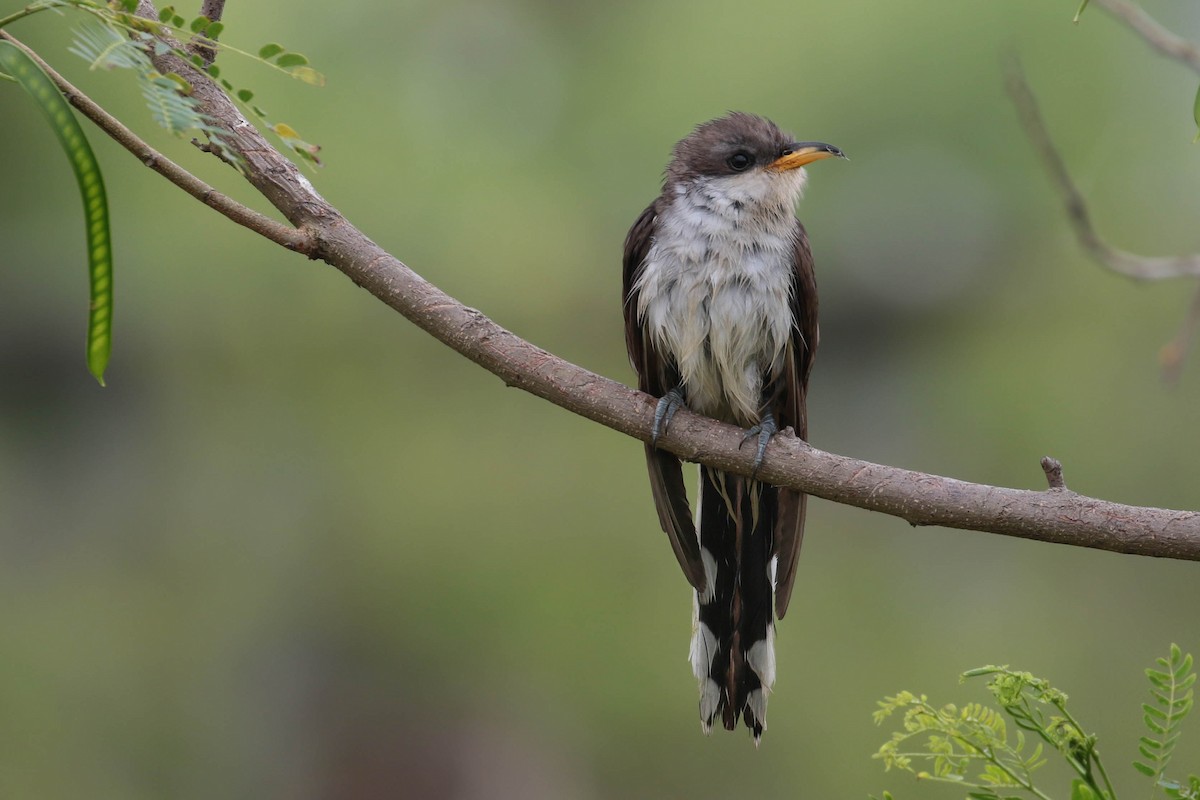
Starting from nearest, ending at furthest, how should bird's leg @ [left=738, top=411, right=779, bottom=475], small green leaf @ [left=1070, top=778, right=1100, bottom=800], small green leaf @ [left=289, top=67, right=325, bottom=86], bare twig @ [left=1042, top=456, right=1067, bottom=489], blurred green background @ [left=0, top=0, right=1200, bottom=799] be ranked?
small green leaf @ [left=1070, top=778, right=1100, bottom=800], small green leaf @ [left=289, top=67, right=325, bottom=86], bare twig @ [left=1042, top=456, right=1067, bottom=489], bird's leg @ [left=738, top=411, right=779, bottom=475], blurred green background @ [left=0, top=0, right=1200, bottom=799]

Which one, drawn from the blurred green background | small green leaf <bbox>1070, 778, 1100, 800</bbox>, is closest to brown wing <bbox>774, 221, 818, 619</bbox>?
small green leaf <bbox>1070, 778, 1100, 800</bbox>

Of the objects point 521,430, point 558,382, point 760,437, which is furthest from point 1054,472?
point 521,430

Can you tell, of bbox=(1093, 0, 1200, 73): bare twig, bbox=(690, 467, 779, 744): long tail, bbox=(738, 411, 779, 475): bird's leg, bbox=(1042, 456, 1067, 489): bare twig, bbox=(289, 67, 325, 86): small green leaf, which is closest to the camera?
bbox=(289, 67, 325, 86): small green leaf

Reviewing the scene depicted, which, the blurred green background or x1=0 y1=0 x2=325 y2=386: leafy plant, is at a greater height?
x1=0 y1=0 x2=325 y2=386: leafy plant

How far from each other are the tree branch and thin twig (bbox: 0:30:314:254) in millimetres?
36

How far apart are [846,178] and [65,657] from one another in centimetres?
251

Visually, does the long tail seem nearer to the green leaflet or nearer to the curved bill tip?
the curved bill tip

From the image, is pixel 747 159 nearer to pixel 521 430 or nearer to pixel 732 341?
pixel 732 341

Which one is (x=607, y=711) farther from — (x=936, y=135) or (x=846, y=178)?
(x=936, y=135)

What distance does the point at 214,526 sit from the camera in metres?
3.09

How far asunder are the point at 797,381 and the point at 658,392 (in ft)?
0.82

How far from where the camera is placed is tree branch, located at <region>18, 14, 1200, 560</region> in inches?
50.0

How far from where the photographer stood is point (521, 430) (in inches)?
126

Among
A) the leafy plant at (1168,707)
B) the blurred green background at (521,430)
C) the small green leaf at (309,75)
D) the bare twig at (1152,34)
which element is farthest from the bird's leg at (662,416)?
the blurred green background at (521,430)
